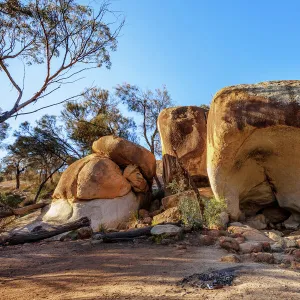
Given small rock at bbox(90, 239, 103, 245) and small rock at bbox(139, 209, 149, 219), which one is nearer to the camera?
small rock at bbox(90, 239, 103, 245)

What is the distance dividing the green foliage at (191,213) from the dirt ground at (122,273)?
1303 mm

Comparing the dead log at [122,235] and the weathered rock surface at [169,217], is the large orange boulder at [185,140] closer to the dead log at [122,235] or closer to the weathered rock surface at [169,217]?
the weathered rock surface at [169,217]

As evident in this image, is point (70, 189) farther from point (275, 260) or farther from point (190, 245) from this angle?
point (275, 260)

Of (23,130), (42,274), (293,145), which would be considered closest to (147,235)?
(42,274)

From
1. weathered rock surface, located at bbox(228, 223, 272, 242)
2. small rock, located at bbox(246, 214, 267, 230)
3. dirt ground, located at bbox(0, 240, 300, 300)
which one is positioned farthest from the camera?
small rock, located at bbox(246, 214, 267, 230)

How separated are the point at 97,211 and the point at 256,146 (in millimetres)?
6004

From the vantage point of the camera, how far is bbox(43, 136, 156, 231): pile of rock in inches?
468

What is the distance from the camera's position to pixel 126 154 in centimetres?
1274

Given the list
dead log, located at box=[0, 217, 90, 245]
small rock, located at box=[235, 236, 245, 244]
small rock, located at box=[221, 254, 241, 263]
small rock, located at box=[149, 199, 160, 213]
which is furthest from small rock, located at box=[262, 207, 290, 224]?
dead log, located at box=[0, 217, 90, 245]

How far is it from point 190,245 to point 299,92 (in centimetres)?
462

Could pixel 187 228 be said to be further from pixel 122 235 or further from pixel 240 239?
pixel 122 235

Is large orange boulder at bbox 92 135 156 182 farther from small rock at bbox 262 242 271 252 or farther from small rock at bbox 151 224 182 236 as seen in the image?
small rock at bbox 262 242 271 252

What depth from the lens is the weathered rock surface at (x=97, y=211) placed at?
38.4 ft

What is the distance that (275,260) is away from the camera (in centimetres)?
520
